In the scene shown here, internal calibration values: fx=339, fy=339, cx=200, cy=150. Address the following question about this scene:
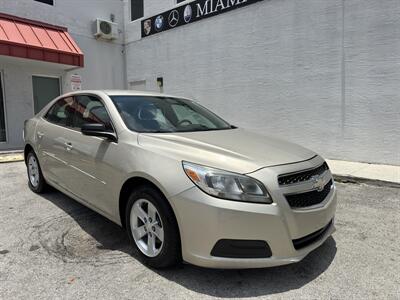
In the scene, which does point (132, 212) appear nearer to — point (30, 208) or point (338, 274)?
point (338, 274)

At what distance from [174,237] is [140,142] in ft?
3.02

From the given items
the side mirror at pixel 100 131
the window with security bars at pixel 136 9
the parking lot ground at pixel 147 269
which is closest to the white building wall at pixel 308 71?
the window with security bars at pixel 136 9

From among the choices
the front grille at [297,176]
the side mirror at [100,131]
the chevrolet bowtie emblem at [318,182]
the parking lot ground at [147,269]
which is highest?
the side mirror at [100,131]

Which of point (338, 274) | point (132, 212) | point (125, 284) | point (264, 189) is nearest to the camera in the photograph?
point (264, 189)

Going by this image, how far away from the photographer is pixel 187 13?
1110cm

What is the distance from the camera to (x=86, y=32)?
41.1 ft

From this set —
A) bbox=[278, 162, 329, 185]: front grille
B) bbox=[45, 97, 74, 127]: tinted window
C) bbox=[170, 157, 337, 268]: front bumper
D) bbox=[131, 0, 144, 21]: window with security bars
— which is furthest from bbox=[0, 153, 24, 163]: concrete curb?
bbox=[278, 162, 329, 185]: front grille

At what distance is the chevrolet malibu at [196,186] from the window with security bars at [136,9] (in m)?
10.5

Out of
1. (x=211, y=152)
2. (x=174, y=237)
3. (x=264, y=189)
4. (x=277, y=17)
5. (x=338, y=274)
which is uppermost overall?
(x=277, y=17)

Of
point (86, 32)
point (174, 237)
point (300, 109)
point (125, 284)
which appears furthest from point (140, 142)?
point (86, 32)

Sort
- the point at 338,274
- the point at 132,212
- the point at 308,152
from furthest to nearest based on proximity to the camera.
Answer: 1. the point at 308,152
2. the point at 132,212
3. the point at 338,274

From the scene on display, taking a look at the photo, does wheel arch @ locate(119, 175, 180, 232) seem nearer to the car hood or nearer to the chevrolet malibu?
the chevrolet malibu

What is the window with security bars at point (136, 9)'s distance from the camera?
13.2 m

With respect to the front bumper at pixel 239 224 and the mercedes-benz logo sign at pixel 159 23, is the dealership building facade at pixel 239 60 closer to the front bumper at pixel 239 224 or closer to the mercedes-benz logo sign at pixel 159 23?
the mercedes-benz logo sign at pixel 159 23
